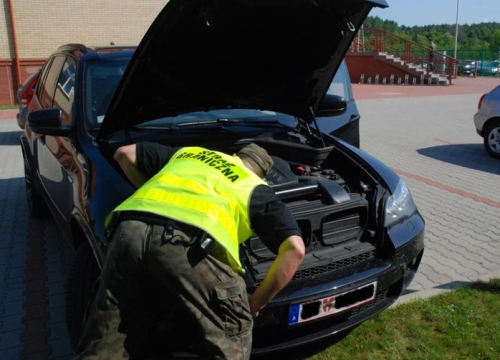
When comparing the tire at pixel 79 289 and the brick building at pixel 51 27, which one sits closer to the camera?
the tire at pixel 79 289

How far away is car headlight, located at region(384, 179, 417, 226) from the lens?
3270mm

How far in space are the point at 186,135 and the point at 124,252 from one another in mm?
1787

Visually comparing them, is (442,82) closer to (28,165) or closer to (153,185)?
(28,165)

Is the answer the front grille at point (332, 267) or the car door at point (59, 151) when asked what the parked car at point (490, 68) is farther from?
the front grille at point (332, 267)

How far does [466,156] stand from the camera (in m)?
9.36

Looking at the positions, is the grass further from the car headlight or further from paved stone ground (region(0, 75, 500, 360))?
the car headlight

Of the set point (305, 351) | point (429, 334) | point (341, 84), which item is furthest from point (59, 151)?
point (341, 84)

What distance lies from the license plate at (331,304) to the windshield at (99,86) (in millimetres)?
1861

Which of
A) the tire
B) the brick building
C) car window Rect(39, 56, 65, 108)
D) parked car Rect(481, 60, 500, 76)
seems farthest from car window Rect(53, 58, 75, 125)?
parked car Rect(481, 60, 500, 76)

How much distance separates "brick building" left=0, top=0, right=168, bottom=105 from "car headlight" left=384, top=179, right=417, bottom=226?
1755cm

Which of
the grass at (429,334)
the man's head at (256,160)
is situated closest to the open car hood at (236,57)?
the man's head at (256,160)

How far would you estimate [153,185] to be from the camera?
219 cm

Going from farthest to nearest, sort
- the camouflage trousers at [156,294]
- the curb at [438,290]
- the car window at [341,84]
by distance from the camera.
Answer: the car window at [341,84] < the curb at [438,290] < the camouflage trousers at [156,294]

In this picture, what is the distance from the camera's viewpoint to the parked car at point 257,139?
2.81 meters
